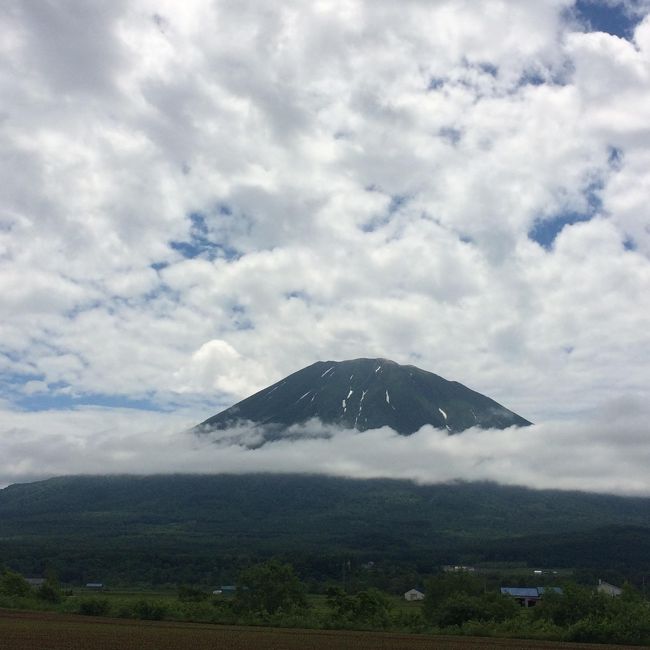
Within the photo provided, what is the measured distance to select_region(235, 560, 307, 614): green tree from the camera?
4809 cm

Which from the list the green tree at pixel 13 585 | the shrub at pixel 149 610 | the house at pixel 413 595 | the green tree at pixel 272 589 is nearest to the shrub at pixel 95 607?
the shrub at pixel 149 610

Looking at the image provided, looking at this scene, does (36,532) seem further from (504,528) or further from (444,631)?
(444,631)

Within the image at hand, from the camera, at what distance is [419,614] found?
43562 mm

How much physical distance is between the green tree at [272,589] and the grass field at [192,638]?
10335 mm

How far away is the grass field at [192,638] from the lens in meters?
27.2

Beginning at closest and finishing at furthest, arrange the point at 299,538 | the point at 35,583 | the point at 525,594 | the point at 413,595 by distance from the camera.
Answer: the point at 525,594, the point at 35,583, the point at 413,595, the point at 299,538

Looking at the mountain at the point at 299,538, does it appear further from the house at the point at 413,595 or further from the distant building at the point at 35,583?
the house at the point at 413,595

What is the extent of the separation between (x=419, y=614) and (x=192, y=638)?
18154 mm

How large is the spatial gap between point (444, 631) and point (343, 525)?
137527 mm

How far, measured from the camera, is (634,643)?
3403 centimetres

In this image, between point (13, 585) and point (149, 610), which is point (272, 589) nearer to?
point (149, 610)

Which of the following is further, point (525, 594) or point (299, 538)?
point (299, 538)

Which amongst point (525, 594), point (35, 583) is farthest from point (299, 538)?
point (525, 594)

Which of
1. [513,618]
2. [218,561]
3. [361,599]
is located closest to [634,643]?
[513,618]
